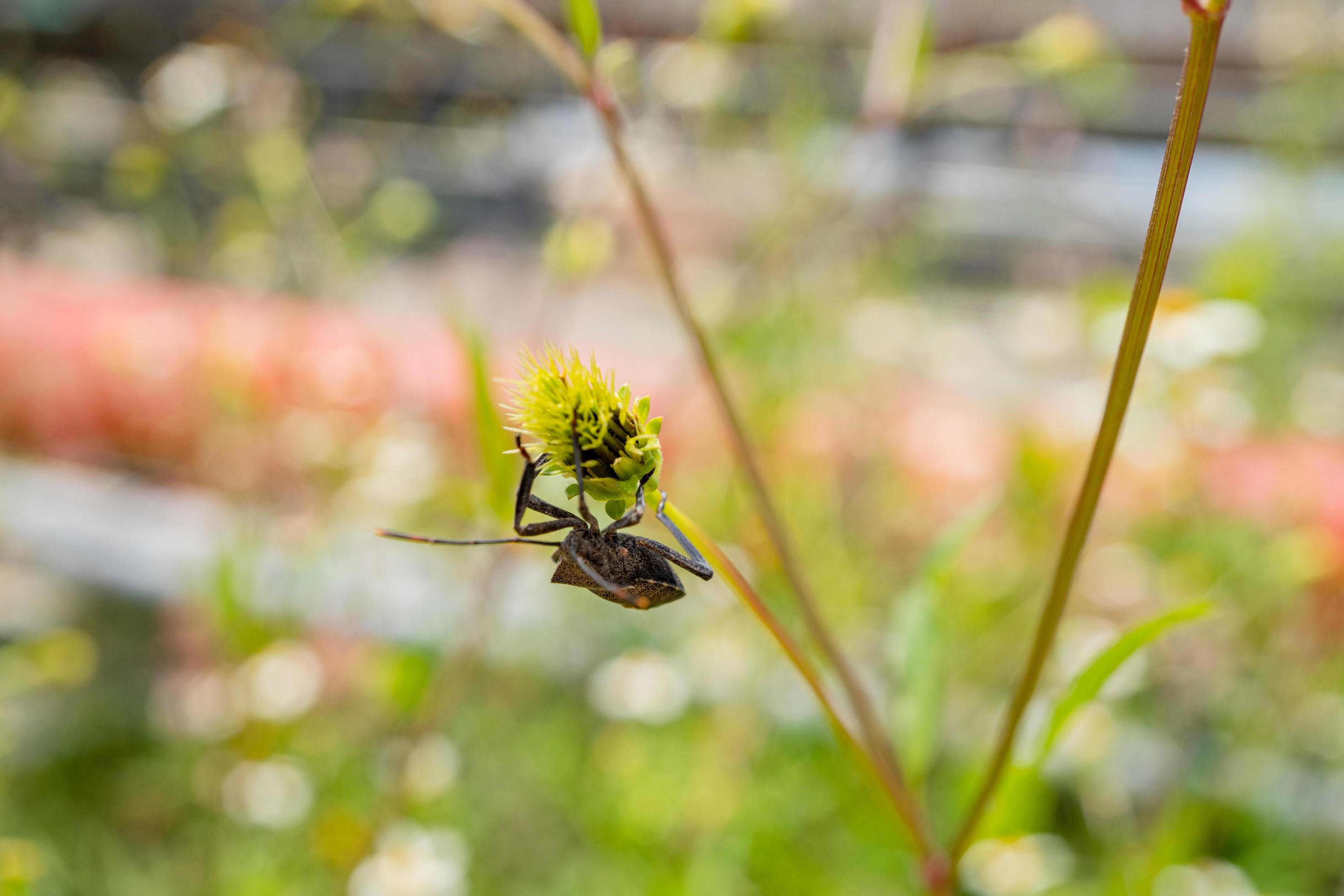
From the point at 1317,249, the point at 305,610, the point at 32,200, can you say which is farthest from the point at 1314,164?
the point at 32,200

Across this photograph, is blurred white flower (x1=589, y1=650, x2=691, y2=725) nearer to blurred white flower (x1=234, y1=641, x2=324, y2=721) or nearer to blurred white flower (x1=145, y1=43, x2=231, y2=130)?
A: blurred white flower (x1=234, y1=641, x2=324, y2=721)

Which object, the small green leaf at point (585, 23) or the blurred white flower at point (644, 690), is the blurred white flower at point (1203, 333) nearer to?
the blurred white flower at point (644, 690)

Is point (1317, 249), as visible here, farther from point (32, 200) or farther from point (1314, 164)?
point (32, 200)

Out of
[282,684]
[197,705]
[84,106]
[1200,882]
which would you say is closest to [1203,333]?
[1200,882]

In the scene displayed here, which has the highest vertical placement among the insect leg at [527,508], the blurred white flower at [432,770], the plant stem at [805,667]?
the blurred white flower at [432,770]

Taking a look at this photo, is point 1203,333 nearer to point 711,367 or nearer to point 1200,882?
point 1200,882

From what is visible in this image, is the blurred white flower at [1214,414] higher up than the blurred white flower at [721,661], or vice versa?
the blurred white flower at [1214,414]

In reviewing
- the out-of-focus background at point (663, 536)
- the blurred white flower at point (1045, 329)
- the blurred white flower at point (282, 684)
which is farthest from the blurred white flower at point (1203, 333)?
the blurred white flower at point (282, 684)
